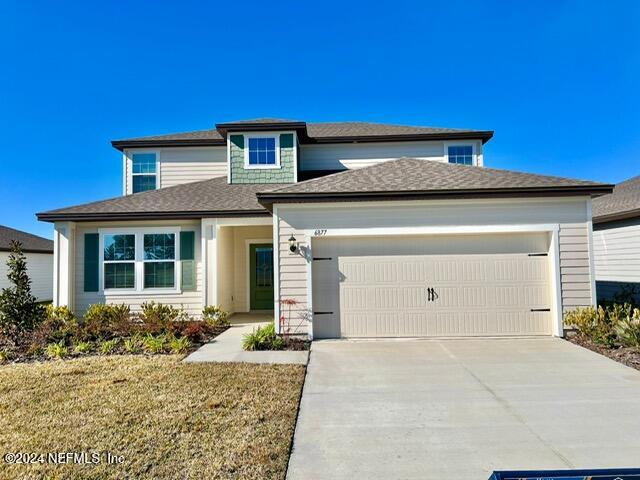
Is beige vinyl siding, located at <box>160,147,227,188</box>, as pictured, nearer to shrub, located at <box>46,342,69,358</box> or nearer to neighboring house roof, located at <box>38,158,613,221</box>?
neighboring house roof, located at <box>38,158,613,221</box>

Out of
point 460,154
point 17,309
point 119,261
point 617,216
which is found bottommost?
point 17,309

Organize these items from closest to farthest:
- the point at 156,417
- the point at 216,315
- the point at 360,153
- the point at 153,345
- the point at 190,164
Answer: the point at 156,417 → the point at 153,345 → the point at 216,315 → the point at 360,153 → the point at 190,164

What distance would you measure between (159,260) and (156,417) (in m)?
6.91

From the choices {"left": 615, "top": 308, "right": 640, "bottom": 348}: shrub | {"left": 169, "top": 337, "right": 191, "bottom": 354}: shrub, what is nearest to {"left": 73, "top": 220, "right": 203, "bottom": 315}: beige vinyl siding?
{"left": 169, "top": 337, "right": 191, "bottom": 354}: shrub

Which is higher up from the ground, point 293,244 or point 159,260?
point 293,244

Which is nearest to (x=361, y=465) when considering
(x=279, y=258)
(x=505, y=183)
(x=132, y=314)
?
(x=279, y=258)

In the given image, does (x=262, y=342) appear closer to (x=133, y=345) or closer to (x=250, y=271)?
(x=133, y=345)

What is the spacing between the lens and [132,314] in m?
9.73

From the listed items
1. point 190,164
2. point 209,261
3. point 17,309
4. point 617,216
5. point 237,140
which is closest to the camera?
point 17,309

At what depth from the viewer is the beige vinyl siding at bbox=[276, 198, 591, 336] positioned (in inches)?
297

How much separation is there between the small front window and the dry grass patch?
7.64 meters

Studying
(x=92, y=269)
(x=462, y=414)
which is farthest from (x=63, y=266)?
(x=462, y=414)

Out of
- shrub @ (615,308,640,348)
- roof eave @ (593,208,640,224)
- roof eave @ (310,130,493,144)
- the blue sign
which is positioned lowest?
shrub @ (615,308,640,348)

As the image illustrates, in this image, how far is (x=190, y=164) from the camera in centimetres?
1334
